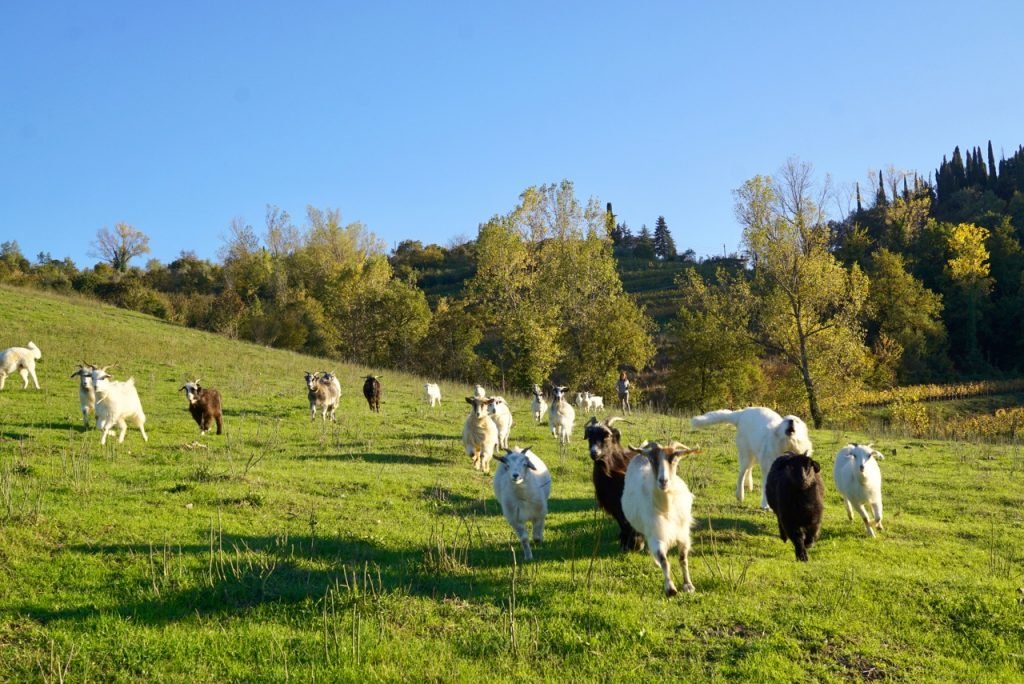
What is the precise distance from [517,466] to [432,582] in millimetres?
2117

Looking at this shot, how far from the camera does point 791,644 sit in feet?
22.0

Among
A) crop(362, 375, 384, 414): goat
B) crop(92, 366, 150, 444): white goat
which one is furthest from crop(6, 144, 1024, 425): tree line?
crop(92, 366, 150, 444): white goat

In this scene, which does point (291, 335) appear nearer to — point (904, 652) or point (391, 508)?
point (391, 508)

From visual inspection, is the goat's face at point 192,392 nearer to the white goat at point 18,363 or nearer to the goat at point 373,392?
the goat at point 373,392

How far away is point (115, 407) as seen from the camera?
51.9ft

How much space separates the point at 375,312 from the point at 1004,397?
44873mm

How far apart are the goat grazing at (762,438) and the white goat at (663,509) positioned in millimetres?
3832

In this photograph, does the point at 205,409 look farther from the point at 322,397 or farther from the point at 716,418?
the point at 716,418

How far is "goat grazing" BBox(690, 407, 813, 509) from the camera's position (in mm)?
12094

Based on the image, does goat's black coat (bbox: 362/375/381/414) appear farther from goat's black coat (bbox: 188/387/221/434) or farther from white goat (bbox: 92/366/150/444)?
white goat (bbox: 92/366/150/444)

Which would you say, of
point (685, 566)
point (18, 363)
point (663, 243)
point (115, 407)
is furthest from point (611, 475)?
point (663, 243)

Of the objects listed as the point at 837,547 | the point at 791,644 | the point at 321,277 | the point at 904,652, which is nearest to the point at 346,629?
the point at 791,644

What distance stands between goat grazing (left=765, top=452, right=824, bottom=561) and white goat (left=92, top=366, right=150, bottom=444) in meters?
13.3

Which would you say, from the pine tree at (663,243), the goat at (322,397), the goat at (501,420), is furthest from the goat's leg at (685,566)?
the pine tree at (663,243)
